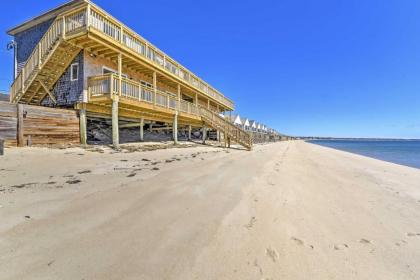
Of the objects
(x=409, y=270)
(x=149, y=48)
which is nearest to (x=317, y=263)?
(x=409, y=270)

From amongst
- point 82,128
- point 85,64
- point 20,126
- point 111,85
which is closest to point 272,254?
point 20,126

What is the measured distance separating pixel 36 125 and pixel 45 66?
12.9 ft

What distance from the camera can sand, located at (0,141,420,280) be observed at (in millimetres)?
2023

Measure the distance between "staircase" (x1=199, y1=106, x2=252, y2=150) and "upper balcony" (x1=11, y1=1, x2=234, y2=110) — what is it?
174 inches

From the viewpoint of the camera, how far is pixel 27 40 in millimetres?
14492

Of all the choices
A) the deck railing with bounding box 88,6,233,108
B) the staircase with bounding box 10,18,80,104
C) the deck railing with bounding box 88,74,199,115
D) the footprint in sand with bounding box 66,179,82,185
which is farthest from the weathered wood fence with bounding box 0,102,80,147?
the footprint in sand with bounding box 66,179,82,185

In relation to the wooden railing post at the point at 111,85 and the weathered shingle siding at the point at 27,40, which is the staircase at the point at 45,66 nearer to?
the weathered shingle siding at the point at 27,40

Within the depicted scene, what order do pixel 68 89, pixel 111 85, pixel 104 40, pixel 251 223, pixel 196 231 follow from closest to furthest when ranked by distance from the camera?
pixel 196 231, pixel 251 223, pixel 111 85, pixel 104 40, pixel 68 89

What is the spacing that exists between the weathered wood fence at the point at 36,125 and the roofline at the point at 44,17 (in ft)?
19.4

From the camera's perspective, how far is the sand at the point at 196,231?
6.64 feet

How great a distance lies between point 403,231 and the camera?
3209 millimetres

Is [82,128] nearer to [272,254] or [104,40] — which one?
[104,40]

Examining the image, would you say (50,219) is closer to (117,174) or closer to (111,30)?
(117,174)

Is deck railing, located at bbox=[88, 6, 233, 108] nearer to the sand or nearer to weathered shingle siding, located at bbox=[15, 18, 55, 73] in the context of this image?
weathered shingle siding, located at bbox=[15, 18, 55, 73]
